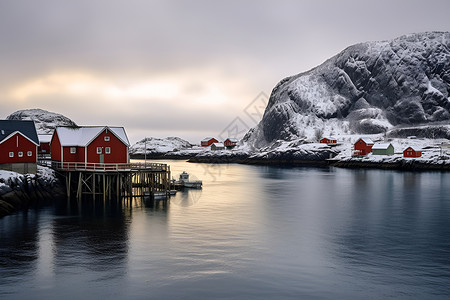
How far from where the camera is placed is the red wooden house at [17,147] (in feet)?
149

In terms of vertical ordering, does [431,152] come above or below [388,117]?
below

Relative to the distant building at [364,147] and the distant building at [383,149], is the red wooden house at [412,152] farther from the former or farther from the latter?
the distant building at [364,147]

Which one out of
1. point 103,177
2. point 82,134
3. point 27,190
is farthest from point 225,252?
point 82,134

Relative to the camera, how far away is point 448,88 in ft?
656

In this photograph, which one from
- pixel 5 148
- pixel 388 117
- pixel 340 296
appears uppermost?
pixel 388 117

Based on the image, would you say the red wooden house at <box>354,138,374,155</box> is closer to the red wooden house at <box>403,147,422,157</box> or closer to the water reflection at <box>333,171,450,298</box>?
the red wooden house at <box>403,147,422,157</box>

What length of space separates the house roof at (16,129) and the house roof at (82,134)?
11.4ft

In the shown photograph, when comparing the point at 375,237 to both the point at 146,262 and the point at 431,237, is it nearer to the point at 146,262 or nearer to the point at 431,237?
the point at 431,237

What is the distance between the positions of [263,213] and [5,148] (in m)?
30.7

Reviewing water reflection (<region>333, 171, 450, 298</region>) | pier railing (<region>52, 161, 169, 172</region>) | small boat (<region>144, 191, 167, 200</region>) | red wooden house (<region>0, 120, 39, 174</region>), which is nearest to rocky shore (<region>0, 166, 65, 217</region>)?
red wooden house (<region>0, 120, 39, 174</region>)

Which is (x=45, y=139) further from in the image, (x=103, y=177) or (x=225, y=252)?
(x=225, y=252)

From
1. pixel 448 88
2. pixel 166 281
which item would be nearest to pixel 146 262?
pixel 166 281

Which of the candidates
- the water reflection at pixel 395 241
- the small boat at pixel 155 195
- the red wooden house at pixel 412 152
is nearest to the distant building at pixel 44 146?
the small boat at pixel 155 195

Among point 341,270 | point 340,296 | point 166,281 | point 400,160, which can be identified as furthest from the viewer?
point 400,160
